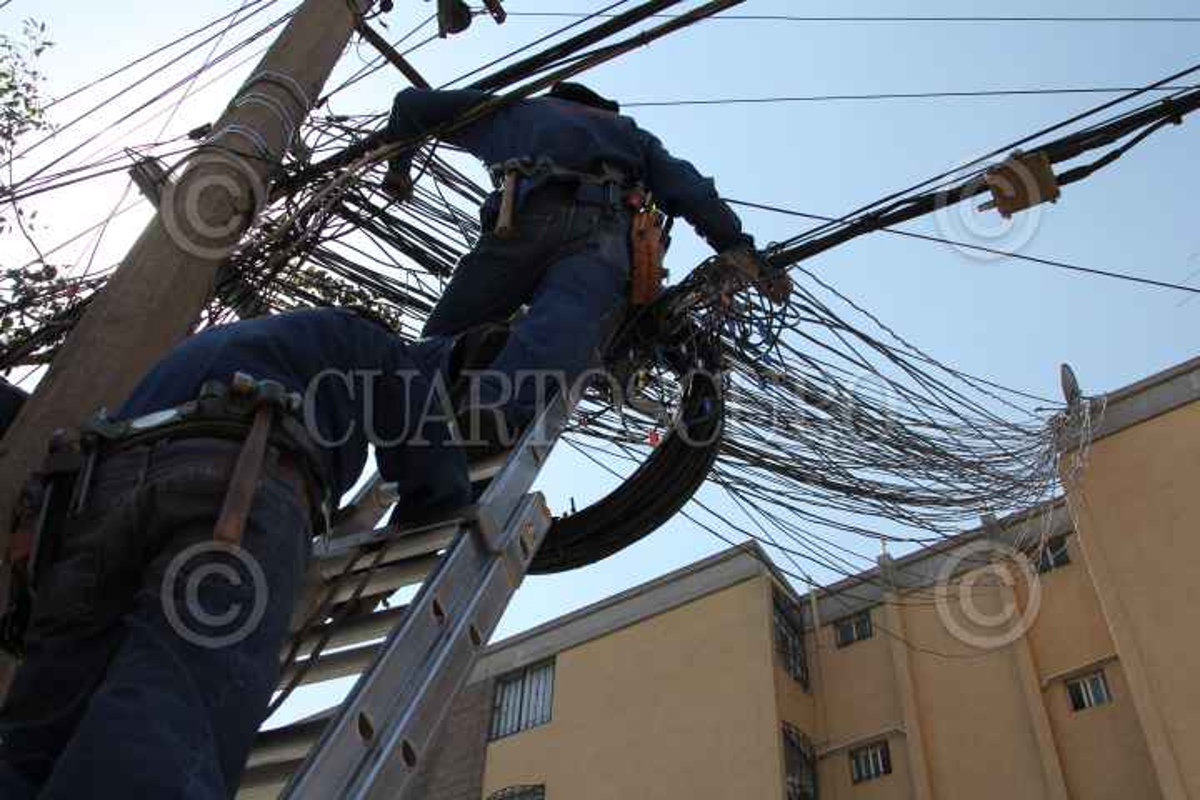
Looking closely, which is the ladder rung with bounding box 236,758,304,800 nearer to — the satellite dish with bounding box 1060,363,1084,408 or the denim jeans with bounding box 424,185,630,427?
the denim jeans with bounding box 424,185,630,427

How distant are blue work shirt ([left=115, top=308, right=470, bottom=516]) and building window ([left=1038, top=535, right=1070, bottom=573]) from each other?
15.2m

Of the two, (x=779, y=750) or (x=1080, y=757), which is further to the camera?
(x=779, y=750)

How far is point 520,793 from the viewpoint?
56.9ft

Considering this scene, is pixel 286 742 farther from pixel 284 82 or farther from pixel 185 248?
pixel 284 82

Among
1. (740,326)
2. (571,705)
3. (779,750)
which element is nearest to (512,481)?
(740,326)

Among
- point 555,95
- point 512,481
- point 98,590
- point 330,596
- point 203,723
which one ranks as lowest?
point 203,723

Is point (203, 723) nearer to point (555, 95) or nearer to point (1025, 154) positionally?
point (1025, 154)

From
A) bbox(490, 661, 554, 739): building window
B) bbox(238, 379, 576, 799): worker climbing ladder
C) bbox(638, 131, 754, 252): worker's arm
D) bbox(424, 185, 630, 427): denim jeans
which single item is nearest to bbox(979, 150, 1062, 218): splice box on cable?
bbox(638, 131, 754, 252): worker's arm

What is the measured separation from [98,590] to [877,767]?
15701 millimetres

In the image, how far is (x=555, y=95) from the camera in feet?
16.9

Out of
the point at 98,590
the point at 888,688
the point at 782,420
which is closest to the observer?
the point at 98,590

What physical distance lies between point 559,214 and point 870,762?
13964 millimetres

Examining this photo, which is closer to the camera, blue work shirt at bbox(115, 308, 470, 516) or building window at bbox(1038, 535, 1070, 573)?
blue work shirt at bbox(115, 308, 470, 516)

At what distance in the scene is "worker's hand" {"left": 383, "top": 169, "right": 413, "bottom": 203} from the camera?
5.31 metres
